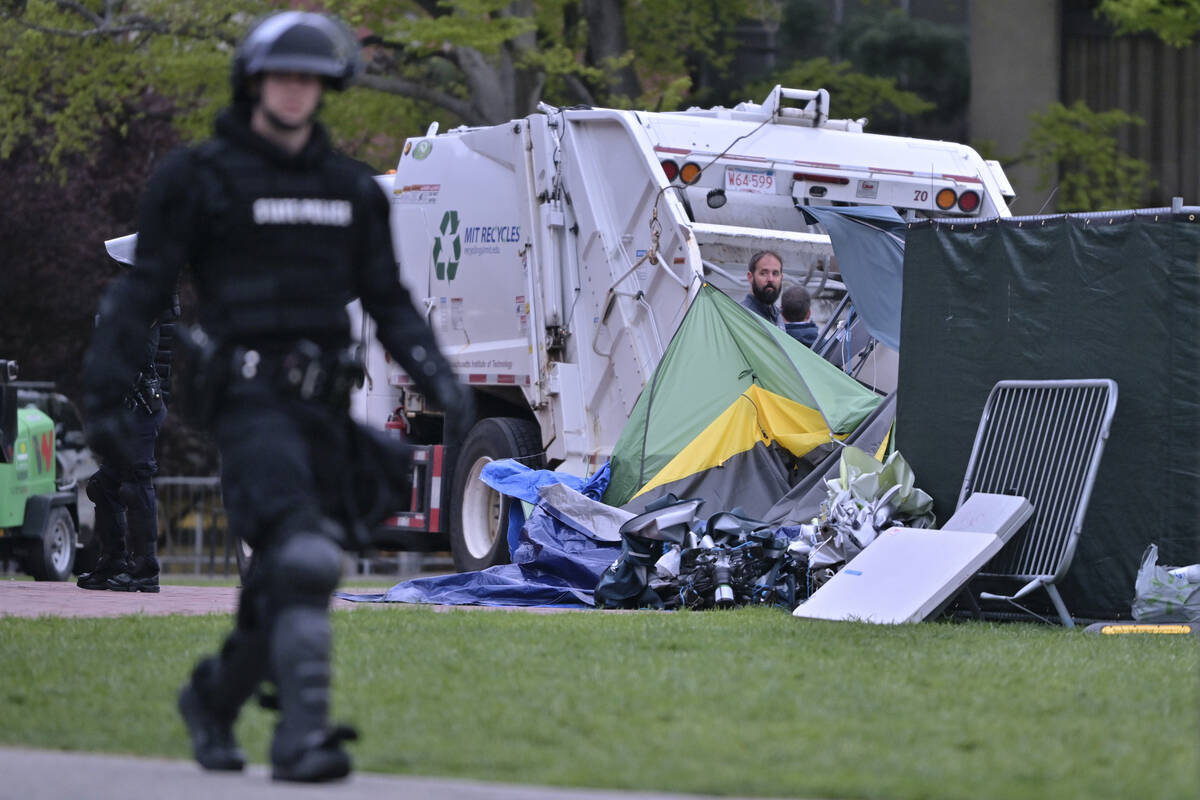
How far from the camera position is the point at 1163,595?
901cm

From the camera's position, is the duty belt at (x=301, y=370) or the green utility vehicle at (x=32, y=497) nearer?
the duty belt at (x=301, y=370)

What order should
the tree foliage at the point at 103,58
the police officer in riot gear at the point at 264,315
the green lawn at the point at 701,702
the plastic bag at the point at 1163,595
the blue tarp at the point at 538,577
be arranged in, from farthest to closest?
the tree foliage at the point at 103,58 < the blue tarp at the point at 538,577 < the plastic bag at the point at 1163,595 < the green lawn at the point at 701,702 < the police officer in riot gear at the point at 264,315

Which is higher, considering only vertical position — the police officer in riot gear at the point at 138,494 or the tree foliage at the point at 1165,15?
the tree foliage at the point at 1165,15

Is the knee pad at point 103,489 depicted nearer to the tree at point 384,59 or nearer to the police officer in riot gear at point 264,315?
the police officer in riot gear at point 264,315

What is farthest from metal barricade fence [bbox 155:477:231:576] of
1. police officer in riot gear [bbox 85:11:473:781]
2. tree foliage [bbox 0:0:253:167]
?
police officer in riot gear [bbox 85:11:473:781]

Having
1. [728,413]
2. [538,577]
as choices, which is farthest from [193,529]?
[728,413]

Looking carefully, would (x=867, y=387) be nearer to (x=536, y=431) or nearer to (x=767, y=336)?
(x=767, y=336)

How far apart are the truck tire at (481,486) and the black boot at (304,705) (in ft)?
27.3

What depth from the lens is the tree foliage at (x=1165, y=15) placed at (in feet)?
64.3

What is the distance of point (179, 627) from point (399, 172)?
23.0 feet

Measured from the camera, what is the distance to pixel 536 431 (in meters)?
13.3

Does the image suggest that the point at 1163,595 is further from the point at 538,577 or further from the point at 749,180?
the point at 749,180

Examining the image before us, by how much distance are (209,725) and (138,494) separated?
6.17 m

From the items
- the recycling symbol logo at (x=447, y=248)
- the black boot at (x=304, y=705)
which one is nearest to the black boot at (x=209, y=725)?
the black boot at (x=304, y=705)
